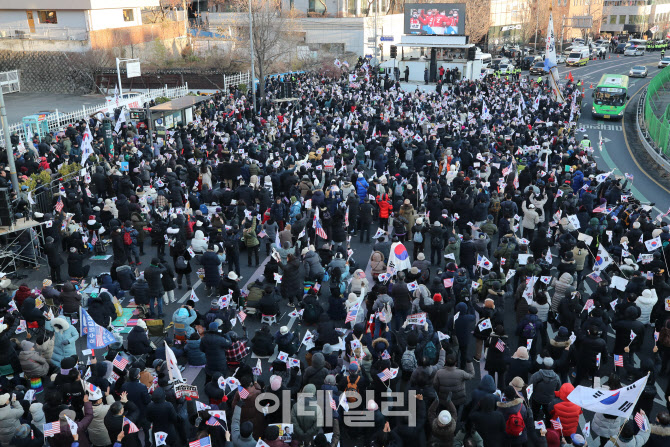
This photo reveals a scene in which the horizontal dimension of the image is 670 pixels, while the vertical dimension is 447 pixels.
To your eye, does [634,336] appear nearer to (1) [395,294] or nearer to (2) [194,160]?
(1) [395,294]

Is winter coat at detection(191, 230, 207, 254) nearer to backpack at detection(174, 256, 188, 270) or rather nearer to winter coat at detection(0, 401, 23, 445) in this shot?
backpack at detection(174, 256, 188, 270)

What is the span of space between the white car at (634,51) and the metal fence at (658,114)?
3493 centimetres

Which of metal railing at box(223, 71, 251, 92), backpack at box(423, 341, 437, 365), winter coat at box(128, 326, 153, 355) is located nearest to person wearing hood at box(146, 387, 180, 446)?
winter coat at box(128, 326, 153, 355)

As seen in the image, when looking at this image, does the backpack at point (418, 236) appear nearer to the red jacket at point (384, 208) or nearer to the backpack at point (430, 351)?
the red jacket at point (384, 208)

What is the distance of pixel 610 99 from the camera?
122 feet

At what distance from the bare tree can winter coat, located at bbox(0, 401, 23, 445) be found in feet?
96.1

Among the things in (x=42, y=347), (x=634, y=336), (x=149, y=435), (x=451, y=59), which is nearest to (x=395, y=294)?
(x=634, y=336)

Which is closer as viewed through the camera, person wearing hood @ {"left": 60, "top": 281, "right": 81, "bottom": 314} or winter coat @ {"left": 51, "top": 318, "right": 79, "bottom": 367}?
winter coat @ {"left": 51, "top": 318, "right": 79, "bottom": 367}

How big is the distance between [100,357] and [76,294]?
1.45 meters

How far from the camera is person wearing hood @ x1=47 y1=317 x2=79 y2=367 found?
10.5 meters

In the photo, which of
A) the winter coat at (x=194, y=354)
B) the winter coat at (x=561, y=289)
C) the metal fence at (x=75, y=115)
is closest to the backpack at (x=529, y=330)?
the winter coat at (x=561, y=289)

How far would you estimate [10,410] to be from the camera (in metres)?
8.49

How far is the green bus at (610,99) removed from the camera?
37125 mm

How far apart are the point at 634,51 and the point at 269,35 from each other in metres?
54.8
